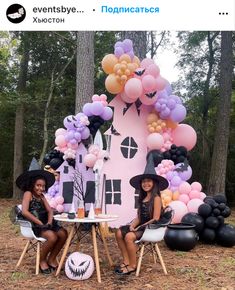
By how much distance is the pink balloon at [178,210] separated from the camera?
720 cm

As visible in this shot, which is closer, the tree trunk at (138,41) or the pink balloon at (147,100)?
the pink balloon at (147,100)

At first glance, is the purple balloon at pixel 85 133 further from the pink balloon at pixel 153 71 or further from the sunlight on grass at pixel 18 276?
the sunlight on grass at pixel 18 276

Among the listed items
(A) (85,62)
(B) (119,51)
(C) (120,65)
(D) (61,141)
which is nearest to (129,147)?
(D) (61,141)

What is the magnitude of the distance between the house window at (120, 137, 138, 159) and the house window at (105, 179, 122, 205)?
1.78 ft

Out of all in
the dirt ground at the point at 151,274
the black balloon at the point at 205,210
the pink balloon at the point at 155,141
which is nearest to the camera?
the dirt ground at the point at 151,274

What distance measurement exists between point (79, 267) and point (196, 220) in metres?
2.87

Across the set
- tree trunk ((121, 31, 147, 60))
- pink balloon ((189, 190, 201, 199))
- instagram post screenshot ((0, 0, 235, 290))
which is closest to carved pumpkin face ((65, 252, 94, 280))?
instagram post screenshot ((0, 0, 235, 290))

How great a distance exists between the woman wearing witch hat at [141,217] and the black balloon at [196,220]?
191 cm

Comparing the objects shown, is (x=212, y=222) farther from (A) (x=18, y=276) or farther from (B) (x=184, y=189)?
(A) (x=18, y=276)

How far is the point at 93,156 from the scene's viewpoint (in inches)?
302

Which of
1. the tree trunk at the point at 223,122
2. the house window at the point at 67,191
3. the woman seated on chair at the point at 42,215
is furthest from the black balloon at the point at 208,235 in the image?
the tree trunk at the point at 223,122

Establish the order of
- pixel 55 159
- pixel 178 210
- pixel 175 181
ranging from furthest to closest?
pixel 55 159 < pixel 175 181 < pixel 178 210

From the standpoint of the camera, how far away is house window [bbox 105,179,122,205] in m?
7.93
